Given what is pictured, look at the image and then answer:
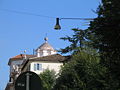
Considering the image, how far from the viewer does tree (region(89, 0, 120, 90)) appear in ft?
56.3

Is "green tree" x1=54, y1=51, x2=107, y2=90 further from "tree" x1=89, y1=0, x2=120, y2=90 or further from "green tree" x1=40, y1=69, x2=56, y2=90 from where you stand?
"tree" x1=89, y1=0, x2=120, y2=90

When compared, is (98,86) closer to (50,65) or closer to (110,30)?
(110,30)

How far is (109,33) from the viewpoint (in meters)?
17.4

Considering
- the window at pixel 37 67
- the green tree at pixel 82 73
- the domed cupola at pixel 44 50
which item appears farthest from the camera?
the domed cupola at pixel 44 50

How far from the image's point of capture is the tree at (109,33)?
56.3 ft

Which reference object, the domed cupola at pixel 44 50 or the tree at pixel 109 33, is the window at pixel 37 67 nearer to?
the domed cupola at pixel 44 50

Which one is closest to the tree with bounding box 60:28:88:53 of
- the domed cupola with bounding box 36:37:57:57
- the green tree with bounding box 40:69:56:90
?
the green tree with bounding box 40:69:56:90

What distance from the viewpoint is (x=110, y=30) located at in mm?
17359

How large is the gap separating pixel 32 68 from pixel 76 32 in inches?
601

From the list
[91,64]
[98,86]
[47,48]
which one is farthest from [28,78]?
[47,48]

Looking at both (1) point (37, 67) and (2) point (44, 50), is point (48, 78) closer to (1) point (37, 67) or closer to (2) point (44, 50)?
(1) point (37, 67)

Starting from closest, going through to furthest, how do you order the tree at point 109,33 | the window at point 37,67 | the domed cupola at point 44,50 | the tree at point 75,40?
the tree at point 109,33 < the tree at point 75,40 < the window at point 37,67 < the domed cupola at point 44,50

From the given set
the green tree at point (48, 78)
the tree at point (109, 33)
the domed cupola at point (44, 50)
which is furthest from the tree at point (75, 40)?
the tree at point (109, 33)

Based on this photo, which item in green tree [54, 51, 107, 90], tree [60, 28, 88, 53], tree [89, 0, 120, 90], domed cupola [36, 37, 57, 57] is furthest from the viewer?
domed cupola [36, 37, 57, 57]
